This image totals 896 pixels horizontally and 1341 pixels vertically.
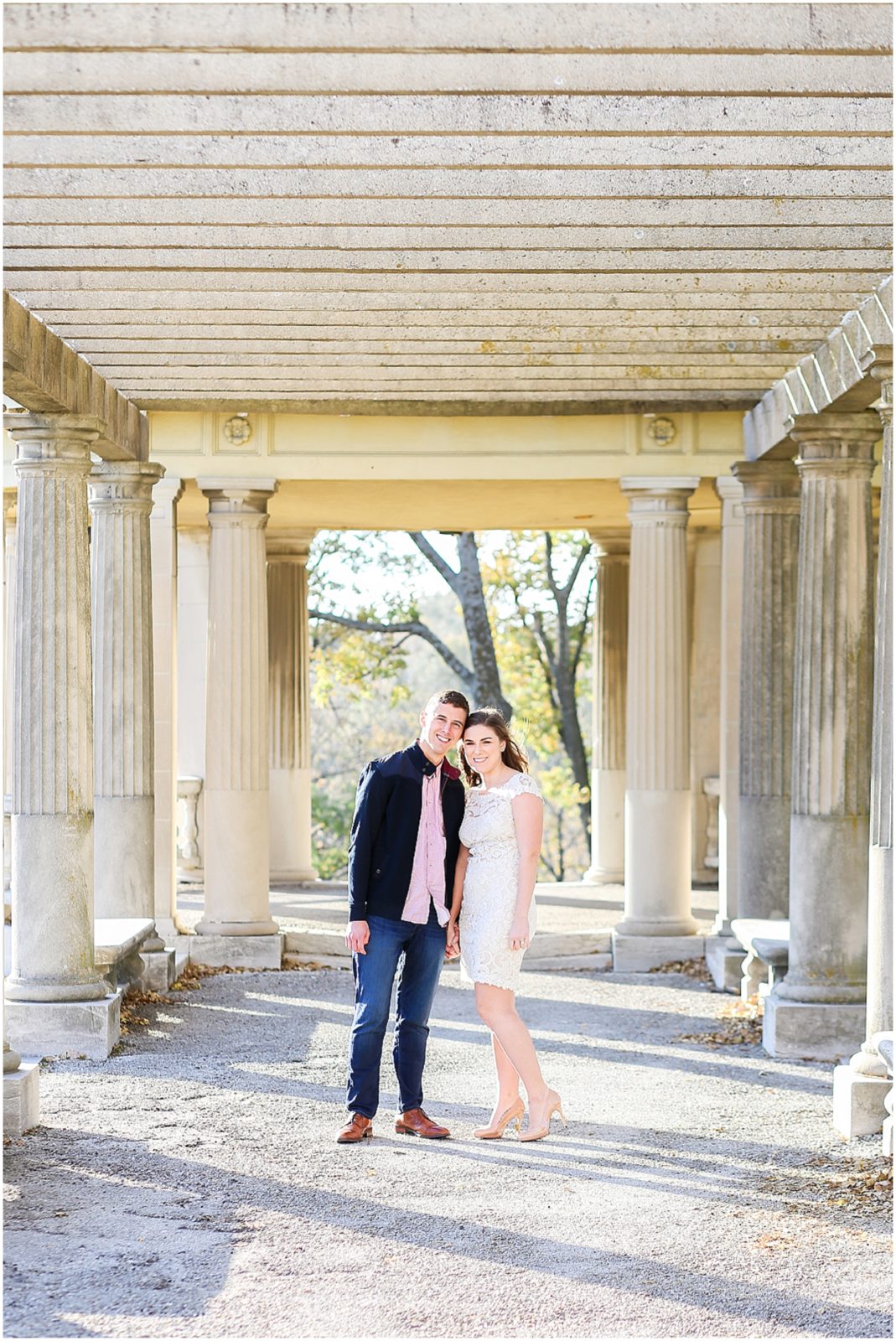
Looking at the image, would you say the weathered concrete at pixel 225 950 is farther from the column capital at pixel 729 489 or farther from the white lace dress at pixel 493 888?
the white lace dress at pixel 493 888

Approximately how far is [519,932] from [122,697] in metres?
8.76

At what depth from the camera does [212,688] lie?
21.5 metres

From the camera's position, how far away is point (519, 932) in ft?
37.5

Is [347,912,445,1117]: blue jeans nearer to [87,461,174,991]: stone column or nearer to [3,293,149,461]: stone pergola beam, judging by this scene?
[3,293,149,461]: stone pergola beam

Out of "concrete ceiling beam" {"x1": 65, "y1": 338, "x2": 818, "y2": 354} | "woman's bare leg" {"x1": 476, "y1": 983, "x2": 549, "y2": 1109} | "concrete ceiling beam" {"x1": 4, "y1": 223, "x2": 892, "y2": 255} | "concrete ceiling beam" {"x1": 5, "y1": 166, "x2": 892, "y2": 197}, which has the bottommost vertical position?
"woman's bare leg" {"x1": 476, "y1": 983, "x2": 549, "y2": 1109}

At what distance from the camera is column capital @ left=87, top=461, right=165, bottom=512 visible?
18875 millimetres

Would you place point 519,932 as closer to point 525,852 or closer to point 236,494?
point 525,852

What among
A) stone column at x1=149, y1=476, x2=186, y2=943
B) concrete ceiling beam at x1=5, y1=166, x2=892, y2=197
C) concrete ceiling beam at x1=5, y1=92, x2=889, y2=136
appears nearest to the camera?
concrete ceiling beam at x1=5, y1=92, x2=889, y2=136

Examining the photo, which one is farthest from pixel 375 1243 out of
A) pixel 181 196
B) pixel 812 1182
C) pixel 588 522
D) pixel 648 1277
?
pixel 588 522

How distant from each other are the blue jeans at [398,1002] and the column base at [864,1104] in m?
3.09

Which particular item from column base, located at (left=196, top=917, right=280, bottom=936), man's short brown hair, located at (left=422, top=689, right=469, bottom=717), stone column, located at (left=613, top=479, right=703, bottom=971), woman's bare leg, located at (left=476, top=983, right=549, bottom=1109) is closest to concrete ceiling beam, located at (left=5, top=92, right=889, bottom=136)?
man's short brown hair, located at (left=422, top=689, right=469, bottom=717)

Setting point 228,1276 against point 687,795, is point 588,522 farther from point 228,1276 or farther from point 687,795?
point 228,1276

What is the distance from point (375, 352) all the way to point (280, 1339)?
10081mm

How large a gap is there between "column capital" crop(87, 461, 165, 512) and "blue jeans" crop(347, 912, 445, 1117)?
8602 millimetres
